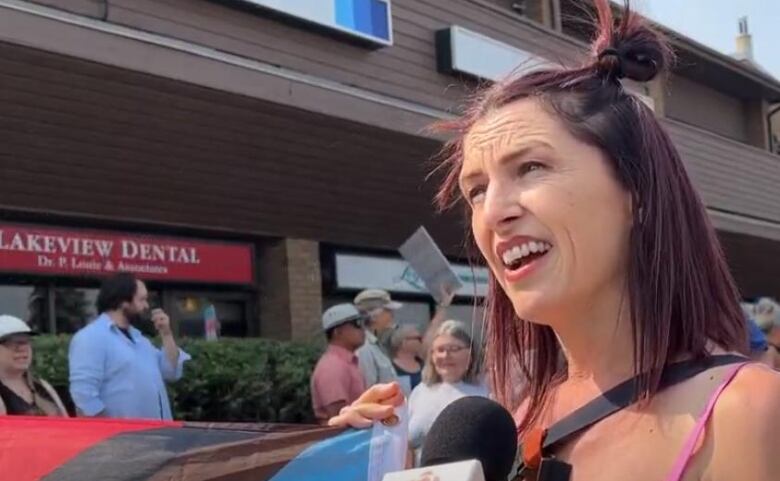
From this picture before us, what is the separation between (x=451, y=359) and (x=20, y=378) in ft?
7.59

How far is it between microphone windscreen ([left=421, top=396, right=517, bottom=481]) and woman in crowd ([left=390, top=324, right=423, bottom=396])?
6.46m

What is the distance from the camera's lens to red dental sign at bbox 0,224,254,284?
10031mm

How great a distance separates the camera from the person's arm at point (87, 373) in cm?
654

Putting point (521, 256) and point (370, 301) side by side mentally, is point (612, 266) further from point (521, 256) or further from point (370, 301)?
point (370, 301)

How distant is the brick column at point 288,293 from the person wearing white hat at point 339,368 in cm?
486

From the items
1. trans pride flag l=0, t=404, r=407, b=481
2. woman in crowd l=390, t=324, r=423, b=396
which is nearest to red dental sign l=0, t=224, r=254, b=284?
woman in crowd l=390, t=324, r=423, b=396

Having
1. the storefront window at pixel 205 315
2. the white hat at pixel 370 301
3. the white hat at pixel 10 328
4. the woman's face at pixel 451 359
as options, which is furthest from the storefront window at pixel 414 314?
the white hat at pixel 10 328

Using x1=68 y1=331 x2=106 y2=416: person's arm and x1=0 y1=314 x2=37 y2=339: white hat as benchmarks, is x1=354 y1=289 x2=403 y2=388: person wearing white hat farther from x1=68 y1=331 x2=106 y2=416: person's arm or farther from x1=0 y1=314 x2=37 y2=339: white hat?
x1=0 y1=314 x2=37 y2=339: white hat

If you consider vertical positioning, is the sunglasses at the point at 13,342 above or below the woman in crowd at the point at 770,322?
above

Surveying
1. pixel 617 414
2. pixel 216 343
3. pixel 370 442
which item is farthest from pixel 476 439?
pixel 216 343

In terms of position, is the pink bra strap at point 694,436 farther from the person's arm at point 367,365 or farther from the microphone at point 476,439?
the person's arm at point 367,365

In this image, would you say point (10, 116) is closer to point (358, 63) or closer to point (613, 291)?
point (358, 63)

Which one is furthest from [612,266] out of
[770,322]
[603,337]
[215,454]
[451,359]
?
[770,322]

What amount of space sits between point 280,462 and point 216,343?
8.13 meters
